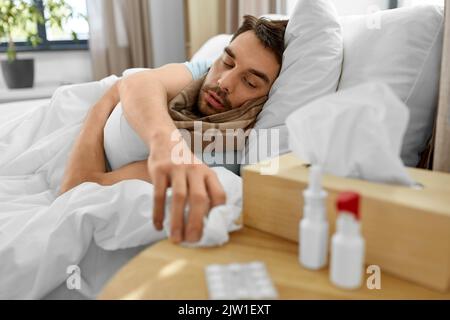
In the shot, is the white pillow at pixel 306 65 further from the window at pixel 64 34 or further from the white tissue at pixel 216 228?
the window at pixel 64 34

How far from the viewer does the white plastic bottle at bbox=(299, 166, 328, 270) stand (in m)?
0.53

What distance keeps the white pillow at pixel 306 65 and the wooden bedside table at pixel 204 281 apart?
460mm

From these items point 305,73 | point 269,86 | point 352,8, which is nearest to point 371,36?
point 305,73

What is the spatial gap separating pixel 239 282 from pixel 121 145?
24.2 inches

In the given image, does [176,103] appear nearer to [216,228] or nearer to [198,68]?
[198,68]

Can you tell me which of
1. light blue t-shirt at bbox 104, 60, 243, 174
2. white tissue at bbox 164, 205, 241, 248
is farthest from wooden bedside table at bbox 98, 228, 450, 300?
light blue t-shirt at bbox 104, 60, 243, 174

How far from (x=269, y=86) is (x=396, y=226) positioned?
2.34 ft

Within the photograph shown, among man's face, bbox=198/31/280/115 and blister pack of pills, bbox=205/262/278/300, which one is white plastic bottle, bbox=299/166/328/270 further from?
man's face, bbox=198/31/280/115

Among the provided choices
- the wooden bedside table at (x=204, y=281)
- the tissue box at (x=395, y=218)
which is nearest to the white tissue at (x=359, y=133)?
the tissue box at (x=395, y=218)

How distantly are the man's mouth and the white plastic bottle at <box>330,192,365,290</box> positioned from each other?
0.67 meters

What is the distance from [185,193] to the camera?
2.01 ft

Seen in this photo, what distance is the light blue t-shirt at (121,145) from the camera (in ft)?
3.30
